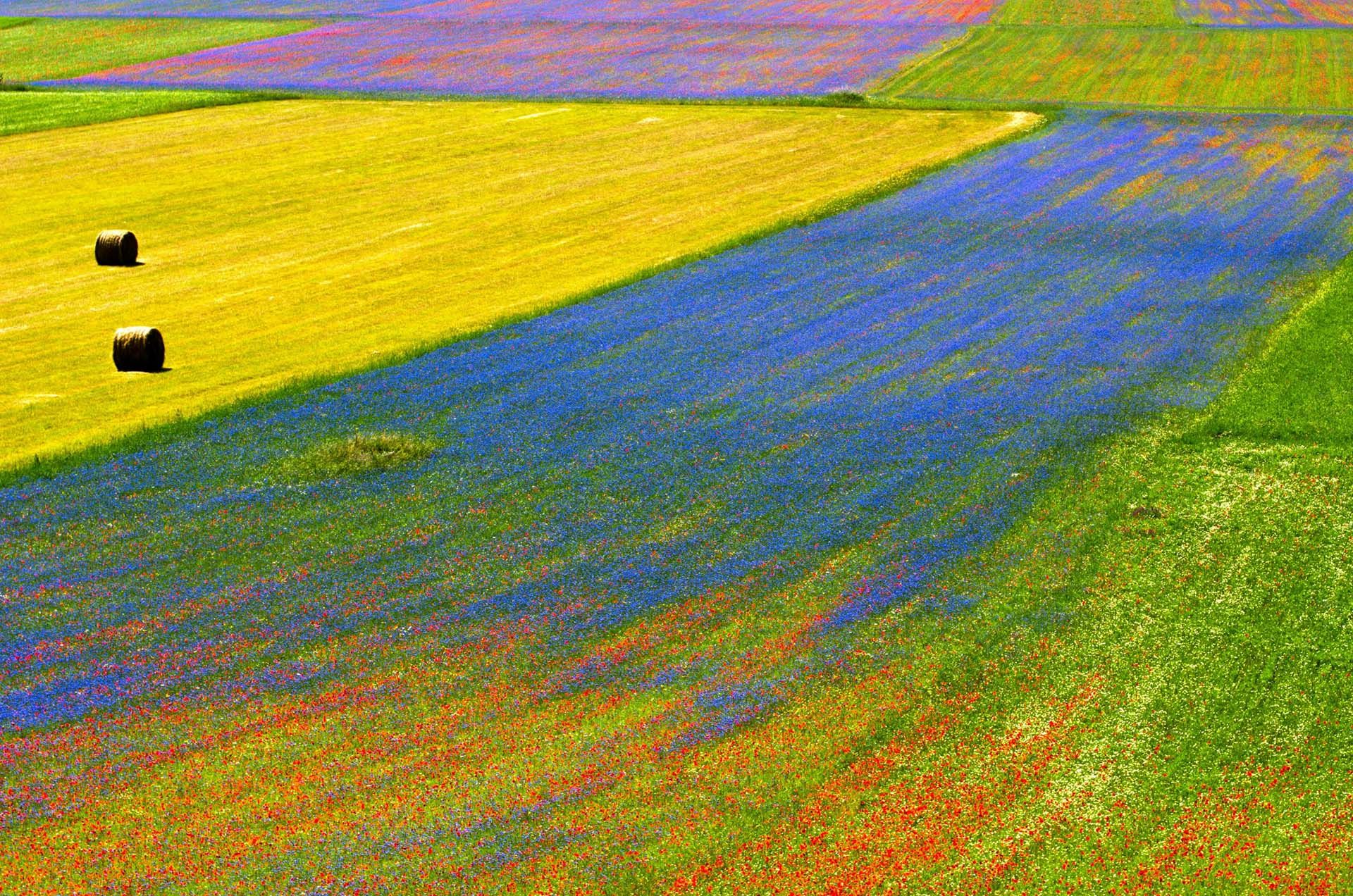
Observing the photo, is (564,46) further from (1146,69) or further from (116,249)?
(116,249)

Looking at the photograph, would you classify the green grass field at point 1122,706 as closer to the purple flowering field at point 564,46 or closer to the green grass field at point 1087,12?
the purple flowering field at point 564,46

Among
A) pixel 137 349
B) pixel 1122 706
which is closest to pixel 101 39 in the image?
pixel 137 349

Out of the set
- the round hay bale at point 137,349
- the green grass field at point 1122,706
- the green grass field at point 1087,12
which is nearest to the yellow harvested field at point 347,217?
the round hay bale at point 137,349

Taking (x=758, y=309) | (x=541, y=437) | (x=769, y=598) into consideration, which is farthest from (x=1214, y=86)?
(x=769, y=598)

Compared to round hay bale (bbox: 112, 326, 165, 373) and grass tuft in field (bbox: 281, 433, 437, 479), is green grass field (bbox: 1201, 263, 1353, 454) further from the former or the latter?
round hay bale (bbox: 112, 326, 165, 373)

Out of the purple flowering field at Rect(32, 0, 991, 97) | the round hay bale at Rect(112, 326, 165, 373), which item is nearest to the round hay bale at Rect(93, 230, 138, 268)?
the round hay bale at Rect(112, 326, 165, 373)

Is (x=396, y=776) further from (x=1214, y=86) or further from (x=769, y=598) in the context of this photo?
(x=1214, y=86)
